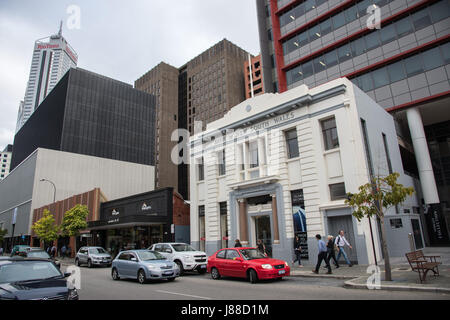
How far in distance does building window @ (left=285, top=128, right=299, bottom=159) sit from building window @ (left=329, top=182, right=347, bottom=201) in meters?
3.28

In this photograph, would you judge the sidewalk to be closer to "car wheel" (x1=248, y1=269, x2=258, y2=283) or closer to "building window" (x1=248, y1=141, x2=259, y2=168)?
"car wheel" (x1=248, y1=269, x2=258, y2=283)

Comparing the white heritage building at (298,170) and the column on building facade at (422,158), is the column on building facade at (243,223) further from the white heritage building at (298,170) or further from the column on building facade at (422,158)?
the column on building facade at (422,158)

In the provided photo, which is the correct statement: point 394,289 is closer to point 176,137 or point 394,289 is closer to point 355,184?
point 355,184

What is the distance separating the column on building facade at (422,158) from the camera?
85.2 ft

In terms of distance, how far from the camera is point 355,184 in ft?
54.1

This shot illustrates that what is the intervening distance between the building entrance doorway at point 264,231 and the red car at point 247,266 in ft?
22.3

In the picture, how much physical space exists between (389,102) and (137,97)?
67563 mm

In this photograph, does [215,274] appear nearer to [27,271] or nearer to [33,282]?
[27,271]

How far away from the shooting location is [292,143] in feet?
66.8

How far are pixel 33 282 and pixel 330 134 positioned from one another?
16.4 m

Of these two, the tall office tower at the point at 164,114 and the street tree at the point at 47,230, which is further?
the tall office tower at the point at 164,114

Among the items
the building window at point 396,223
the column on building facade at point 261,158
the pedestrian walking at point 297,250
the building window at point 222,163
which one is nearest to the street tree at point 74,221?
the building window at point 222,163

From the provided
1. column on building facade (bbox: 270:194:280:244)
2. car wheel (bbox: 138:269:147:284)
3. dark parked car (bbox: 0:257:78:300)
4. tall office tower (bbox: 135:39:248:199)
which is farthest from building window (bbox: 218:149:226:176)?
tall office tower (bbox: 135:39:248:199)

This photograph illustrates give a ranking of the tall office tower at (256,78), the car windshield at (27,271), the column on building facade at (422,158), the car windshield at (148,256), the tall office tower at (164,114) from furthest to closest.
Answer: the tall office tower at (164,114) → the tall office tower at (256,78) → the column on building facade at (422,158) → the car windshield at (148,256) → the car windshield at (27,271)
